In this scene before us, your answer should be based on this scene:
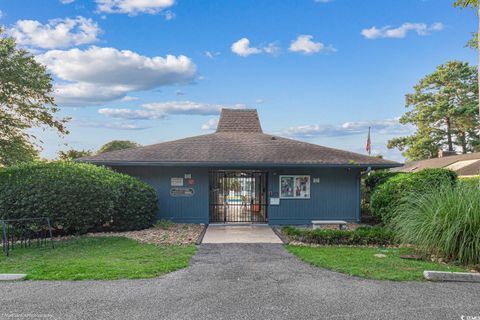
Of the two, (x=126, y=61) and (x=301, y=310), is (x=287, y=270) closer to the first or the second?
(x=301, y=310)

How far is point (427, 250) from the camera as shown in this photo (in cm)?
656

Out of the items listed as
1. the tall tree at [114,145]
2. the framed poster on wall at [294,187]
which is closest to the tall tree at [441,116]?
the framed poster on wall at [294,187]

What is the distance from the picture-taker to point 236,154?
39.5 feet

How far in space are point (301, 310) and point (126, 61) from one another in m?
11.5

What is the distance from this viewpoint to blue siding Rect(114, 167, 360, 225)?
1177 centimetres

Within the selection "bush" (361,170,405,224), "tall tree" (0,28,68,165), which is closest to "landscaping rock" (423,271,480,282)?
"bush" (361,170,405,224)

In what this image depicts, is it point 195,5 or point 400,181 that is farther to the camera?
point 195,5

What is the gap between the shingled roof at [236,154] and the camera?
37.1 feet

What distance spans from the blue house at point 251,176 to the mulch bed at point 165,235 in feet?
4.54

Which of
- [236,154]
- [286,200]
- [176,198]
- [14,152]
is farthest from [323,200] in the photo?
[14,152]

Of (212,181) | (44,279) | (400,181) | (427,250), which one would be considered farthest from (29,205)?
(400,181)

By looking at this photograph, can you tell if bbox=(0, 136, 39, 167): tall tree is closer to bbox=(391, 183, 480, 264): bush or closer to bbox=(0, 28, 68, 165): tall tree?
bbox=(0, 28, 68, 165): tall tree

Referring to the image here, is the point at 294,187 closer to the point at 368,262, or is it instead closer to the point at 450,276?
the point at 368,262

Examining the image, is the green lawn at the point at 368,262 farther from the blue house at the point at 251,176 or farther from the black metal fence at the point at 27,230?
the black metal fence at the point at 27,230
